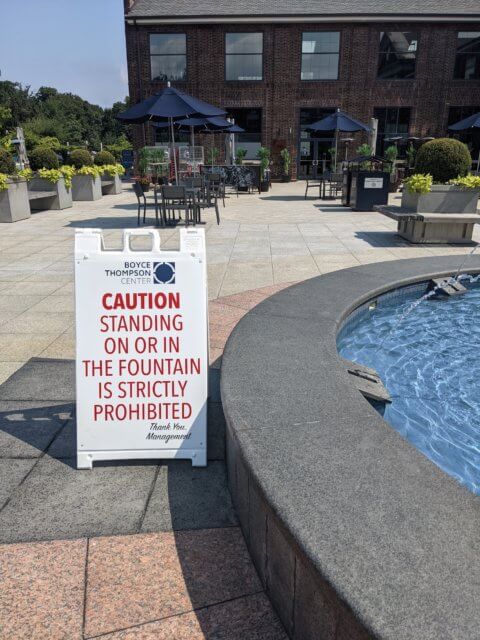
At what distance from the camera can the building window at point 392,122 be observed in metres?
29.8

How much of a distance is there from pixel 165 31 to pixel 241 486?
31.5 meters

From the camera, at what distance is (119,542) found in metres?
2.45

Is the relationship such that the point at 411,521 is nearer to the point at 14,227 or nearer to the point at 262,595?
the point at 262,595

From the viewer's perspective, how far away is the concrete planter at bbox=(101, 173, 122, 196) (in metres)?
22.5

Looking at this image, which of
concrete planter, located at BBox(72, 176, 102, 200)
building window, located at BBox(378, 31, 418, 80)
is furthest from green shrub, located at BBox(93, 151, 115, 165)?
building window, located at BBox(378, 31, 418, 80)

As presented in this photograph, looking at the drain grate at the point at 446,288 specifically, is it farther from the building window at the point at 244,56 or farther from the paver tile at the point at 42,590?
the building window at the point at 244,56

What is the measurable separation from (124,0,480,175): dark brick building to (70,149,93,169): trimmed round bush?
10439 mm

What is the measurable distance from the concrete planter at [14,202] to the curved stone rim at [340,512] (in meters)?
12.9

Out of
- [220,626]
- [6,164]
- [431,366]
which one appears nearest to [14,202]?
[6,164]

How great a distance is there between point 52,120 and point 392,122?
6119cm

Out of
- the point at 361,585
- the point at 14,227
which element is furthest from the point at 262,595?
the point at 14,227

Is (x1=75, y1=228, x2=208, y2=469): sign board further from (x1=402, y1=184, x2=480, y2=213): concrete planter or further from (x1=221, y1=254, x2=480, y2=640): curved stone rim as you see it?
(x1=402, y1=184, x2=480, y2=213): concrete planter

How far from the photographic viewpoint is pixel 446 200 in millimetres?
10258

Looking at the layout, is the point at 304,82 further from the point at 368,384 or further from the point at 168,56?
the point at 368,384
